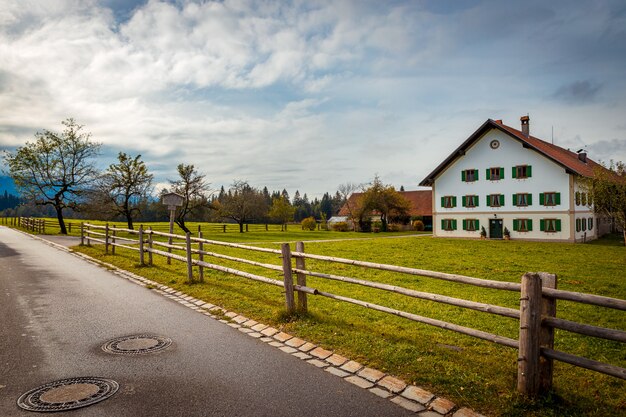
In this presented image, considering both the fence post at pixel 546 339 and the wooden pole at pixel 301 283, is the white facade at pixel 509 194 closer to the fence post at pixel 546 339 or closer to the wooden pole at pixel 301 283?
the wooden pole at pixel 301 283

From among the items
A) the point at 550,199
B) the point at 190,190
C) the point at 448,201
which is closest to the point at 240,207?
the point at 190,190

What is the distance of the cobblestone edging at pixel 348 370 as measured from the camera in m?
4.06

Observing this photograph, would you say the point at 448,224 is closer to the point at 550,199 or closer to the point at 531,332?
the point at 550,199

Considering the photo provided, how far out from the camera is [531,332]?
423 centimetres

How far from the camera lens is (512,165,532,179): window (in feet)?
110

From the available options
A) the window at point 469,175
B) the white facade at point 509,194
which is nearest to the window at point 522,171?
the white facade at point 509,194

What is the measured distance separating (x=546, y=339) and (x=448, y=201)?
35814mm

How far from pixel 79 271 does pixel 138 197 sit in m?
30.4

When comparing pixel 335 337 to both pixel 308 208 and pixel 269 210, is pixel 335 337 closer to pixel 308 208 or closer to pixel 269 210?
pixel 269 210

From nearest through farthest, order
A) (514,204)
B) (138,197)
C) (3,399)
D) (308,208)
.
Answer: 1. (3,399)
2. (514,204)
3. (138,197)
4. (308,208)

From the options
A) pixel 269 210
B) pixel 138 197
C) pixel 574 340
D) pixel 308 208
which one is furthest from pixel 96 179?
pixel 308 208

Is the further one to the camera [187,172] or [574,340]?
[187,172]

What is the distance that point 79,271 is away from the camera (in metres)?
13.4

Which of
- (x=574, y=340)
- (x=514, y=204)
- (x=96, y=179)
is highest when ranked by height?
(x=96, y=179)
